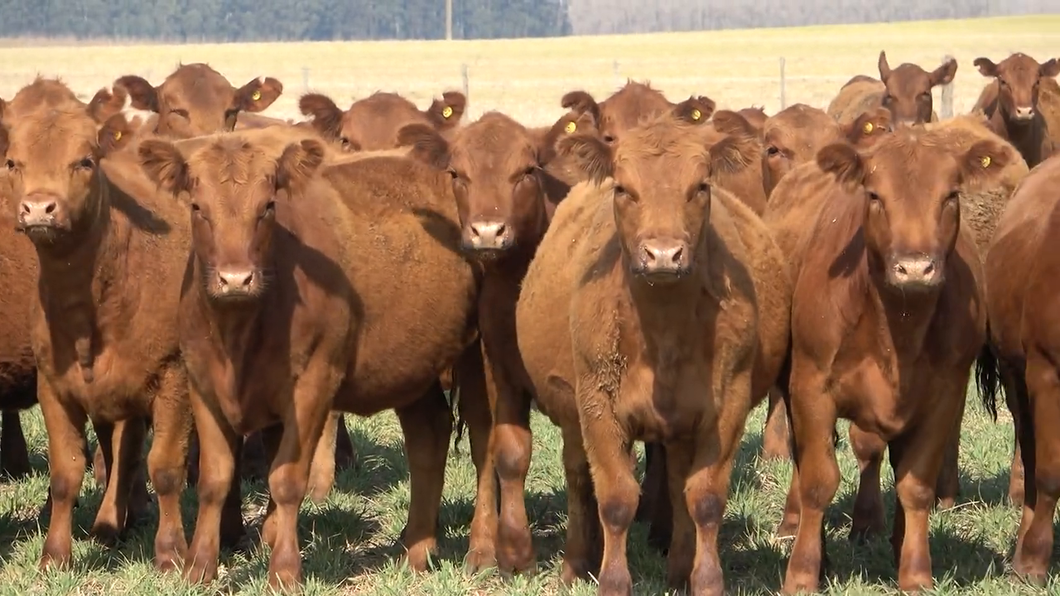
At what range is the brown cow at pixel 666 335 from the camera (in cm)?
652

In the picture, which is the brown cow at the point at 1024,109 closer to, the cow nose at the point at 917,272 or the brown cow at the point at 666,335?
the brown cow at the point at 666,335

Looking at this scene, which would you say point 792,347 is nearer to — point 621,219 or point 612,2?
point 621,219

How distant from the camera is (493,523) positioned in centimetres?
812

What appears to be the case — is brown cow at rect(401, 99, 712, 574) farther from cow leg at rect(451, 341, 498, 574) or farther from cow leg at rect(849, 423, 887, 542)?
cow leg at rect(849, 423, 887, 542)

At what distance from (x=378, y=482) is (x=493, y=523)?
6.00ft

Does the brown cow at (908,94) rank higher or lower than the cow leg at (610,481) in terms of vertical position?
lower

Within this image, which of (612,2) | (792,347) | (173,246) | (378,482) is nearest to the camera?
(792,347)

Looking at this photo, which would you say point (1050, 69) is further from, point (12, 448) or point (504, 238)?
point (12, 448)

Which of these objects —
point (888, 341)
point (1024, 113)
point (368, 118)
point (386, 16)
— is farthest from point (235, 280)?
point (386, 16)

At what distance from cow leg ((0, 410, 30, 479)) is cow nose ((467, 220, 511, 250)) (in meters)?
3.74

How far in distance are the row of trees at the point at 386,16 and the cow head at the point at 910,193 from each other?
109987 mm

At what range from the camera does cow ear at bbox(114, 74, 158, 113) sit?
11938 mm

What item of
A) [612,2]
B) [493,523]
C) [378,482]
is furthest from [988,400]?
[612,2]

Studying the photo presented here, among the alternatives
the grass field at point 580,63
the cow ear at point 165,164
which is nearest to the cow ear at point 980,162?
the cow ear at point 165,164
